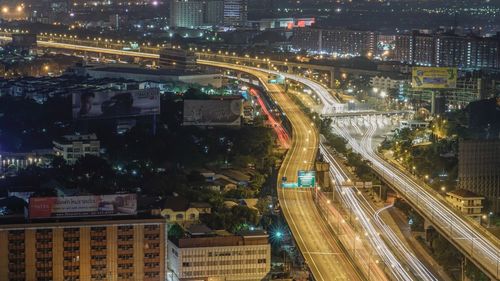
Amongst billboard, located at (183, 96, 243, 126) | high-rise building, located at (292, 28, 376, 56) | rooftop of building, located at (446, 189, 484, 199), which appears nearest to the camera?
rooftop of building, located at (446, 189, 484, 199)

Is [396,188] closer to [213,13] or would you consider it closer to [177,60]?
[177,60]

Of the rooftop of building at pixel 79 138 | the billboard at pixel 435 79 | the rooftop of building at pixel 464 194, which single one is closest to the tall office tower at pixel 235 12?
the billboard at pixel 435 79

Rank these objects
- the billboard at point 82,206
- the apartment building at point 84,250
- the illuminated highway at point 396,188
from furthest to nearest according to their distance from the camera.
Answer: the illuminated highway at point 396,188, the billboard at point 82,206, the apartment building at point 84,250

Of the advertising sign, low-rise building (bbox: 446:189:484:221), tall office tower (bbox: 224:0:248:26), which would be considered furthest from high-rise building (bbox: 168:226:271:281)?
tall office tower (bbox: 224:0:248:26)

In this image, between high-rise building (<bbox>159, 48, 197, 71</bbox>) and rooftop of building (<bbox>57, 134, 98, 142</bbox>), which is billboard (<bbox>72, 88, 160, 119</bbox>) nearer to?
rooftop of building (<bbox>57, 134, 98, 142</bbox>)

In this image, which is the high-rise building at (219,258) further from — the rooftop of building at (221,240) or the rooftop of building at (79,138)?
the rooftop of building at (79,138)

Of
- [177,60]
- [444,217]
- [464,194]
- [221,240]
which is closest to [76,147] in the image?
[464,194]
